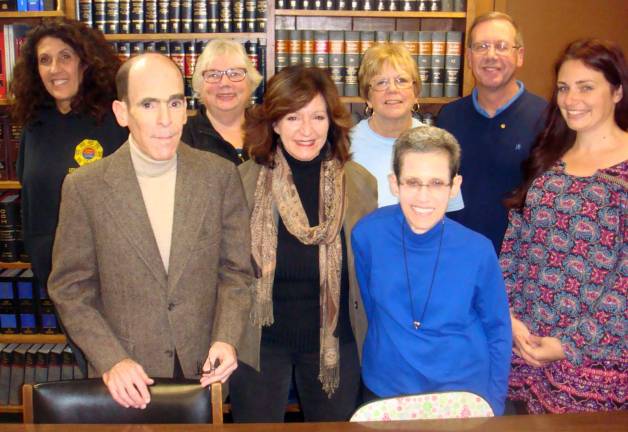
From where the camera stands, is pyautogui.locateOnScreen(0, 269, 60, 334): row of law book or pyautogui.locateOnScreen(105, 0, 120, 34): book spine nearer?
pyautogui.locateOnScreen(105, 0, 120, 34): book spine

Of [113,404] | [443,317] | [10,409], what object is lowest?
[10,409]

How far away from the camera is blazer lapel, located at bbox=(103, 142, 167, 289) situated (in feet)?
5.46

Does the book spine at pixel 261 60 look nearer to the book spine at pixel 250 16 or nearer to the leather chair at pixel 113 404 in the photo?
the book spine at pixel 250 16

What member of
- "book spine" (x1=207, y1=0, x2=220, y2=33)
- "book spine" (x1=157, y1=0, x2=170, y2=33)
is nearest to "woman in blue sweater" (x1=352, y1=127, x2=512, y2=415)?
"book spine" (x1=207, y1=0, x2=220, y2=33)

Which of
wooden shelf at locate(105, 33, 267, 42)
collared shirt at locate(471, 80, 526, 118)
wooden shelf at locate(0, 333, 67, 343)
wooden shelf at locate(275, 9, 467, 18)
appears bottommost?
wooden shelf at locate(0, 333, 67, 343)

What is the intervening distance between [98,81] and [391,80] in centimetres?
117

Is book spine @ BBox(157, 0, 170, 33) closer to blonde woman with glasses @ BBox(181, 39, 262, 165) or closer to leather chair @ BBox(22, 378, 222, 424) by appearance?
blonde woman with glasses @ BBox(181, 39, 262, 165)

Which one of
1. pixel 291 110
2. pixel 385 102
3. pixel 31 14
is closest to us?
pixel 291 110

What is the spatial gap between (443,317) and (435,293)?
7cm

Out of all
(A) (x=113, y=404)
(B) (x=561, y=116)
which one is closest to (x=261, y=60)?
(B) (x=561, y=116)

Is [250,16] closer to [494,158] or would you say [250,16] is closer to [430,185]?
[494,158]

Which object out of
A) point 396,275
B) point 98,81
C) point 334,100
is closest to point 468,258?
point 396,275

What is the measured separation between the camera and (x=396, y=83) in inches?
98.0

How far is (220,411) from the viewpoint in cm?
153
